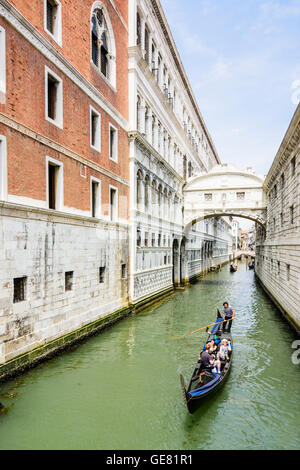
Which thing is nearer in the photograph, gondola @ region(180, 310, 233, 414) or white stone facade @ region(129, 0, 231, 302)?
gondola @ region(180, 310, 233, 414)

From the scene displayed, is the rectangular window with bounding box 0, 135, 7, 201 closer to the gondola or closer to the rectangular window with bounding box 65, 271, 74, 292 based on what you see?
the rectangular window with bounding box 65, 271, 74, 292

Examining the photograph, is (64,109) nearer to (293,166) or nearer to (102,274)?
(102,274)

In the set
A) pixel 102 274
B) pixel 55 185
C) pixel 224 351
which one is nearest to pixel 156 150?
pixel 102 274

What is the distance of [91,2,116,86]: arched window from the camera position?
40.7 ft

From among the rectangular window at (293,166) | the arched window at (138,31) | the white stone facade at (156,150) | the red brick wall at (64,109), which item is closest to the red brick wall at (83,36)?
the red brick wall at (64,109)

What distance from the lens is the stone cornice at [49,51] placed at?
7.62 metres

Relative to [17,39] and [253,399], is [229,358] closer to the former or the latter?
[253,399]

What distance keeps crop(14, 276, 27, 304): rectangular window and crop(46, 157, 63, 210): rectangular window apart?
2.45 m

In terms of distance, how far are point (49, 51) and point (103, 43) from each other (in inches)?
194

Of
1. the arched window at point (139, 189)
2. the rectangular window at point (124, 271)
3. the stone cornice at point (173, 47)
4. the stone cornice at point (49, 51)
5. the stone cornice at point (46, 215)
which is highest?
the stone cornice at point (173, 47)

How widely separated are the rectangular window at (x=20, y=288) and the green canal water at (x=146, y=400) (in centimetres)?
185

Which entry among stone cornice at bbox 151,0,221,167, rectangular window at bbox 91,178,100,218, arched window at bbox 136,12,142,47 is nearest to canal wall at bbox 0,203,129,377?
rectangular window at bbox 91,178,100,218

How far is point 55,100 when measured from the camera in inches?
388

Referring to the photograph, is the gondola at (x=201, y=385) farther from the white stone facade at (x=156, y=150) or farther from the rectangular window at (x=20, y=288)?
the white stone facade at (x=156, y=150)
